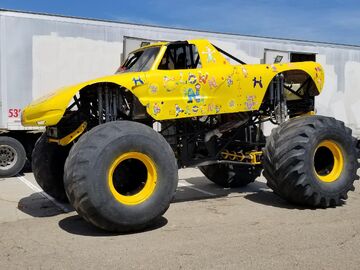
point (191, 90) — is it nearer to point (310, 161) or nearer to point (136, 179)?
point (136, 179)

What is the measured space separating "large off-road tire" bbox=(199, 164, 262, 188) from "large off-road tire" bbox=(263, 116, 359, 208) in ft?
5.31

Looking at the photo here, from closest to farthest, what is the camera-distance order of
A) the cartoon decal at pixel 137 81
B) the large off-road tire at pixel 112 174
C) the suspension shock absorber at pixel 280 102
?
A: the large off-road tire at pixel 112 174
the cartoon decal at pixel 137 81
the suspension shock absorber at pixel 280 102

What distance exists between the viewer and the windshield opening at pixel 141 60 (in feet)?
23.2

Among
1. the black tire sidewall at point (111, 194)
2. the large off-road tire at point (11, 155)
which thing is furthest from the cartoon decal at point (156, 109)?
the large off-road tire at point (11, 155)

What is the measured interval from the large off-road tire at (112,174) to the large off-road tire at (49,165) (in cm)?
160

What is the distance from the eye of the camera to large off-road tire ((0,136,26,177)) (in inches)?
436

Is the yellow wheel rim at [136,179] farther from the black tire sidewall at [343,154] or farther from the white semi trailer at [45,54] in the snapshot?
the white semi trailer at [45,54]

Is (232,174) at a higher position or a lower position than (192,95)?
lower

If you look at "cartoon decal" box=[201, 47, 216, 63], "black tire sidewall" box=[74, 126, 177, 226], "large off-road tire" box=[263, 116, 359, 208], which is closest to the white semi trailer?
"cartoon decal" box=[201, 47, 216, 63]

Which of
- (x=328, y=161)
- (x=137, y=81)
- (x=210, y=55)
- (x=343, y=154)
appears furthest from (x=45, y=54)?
(x=343, y=154)

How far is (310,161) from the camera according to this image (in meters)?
6.87

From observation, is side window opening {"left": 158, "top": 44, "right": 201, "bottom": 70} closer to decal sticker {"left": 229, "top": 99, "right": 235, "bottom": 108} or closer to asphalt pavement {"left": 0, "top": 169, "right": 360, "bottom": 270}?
decal sticker {"left": 229, "top": 99, "right": 235, "bottom": 108}

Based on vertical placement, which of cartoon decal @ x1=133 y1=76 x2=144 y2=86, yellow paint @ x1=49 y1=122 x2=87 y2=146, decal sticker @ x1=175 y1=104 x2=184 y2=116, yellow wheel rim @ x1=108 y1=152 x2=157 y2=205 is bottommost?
yellow wheel rim @ x1=108 y1=152 x2=157 y2=205

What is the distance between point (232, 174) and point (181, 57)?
2659 millimetres
